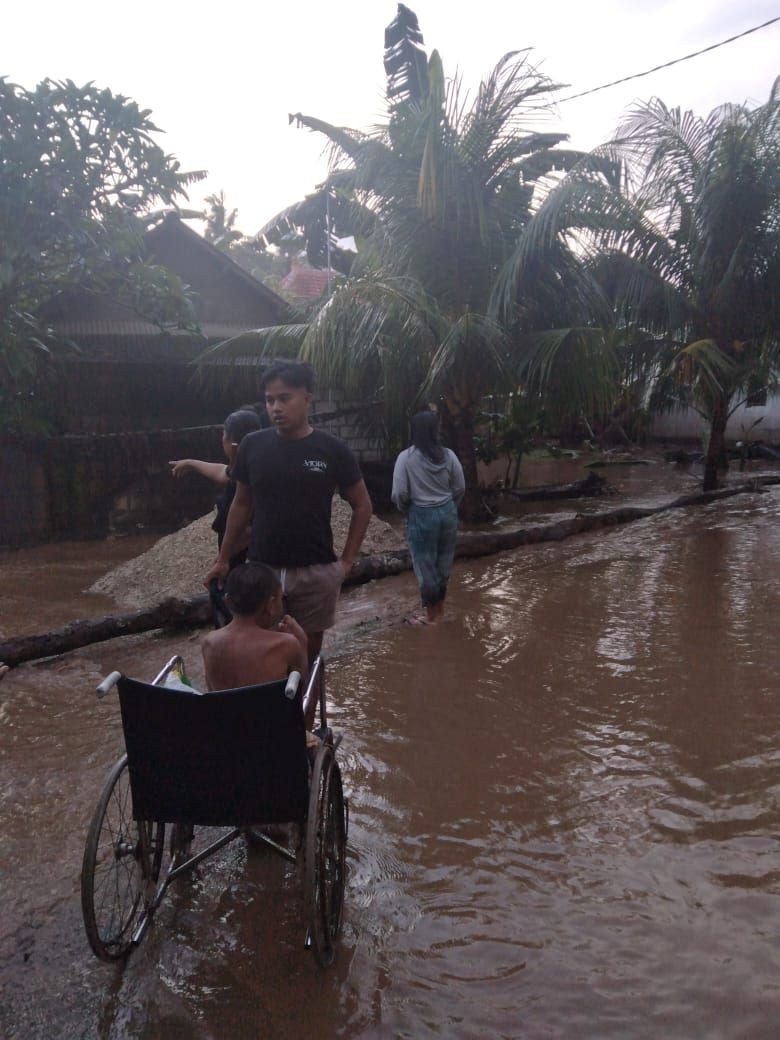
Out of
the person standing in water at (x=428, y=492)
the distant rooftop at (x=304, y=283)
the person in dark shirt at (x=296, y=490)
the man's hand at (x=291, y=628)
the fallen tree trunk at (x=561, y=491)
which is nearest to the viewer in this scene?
the man's hand at (x=291, y=628)

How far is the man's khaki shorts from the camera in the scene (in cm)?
360

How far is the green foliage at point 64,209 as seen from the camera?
8.64 metres

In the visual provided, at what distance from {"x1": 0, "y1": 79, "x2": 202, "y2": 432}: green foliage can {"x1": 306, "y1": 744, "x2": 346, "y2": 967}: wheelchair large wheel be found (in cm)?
752

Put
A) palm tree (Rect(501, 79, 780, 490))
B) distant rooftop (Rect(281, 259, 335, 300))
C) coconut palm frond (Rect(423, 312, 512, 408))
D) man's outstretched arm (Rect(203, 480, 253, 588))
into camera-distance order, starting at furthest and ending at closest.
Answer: distant rooftop (Rect(281, 259, 335, 300)) → palm tree (Rect(501, 79, 780, 490)) → coconut palm frond (Rect(423, 312, 512, 408)) → man's outstretched arm (Rect(203, 480, 253, 588))

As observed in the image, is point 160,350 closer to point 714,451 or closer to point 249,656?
point 714,451

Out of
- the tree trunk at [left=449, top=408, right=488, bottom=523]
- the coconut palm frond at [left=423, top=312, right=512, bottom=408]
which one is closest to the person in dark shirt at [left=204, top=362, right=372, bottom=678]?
the coconut palm frond at [left=423, top=312, right=512, bottom=408]

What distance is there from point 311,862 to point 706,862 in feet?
5.44

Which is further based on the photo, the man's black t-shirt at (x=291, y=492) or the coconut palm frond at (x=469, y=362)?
the coconut palm frond at (x=469, y=362)

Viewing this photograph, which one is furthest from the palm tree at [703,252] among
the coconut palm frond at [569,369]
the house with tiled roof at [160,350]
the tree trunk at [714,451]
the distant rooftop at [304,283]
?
the distant rooftop at [304,283]

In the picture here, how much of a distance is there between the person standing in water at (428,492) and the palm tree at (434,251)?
336 cm

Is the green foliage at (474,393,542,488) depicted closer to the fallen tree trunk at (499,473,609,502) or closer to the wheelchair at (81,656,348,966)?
the fallen tree trunk at (499,473,609,502)

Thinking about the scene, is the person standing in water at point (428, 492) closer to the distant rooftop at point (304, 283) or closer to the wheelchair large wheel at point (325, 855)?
the wheelchair large wheel at point (325, 855)

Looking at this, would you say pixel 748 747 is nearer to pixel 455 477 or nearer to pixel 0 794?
pixel 455 477

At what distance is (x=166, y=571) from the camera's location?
26.5 feet
